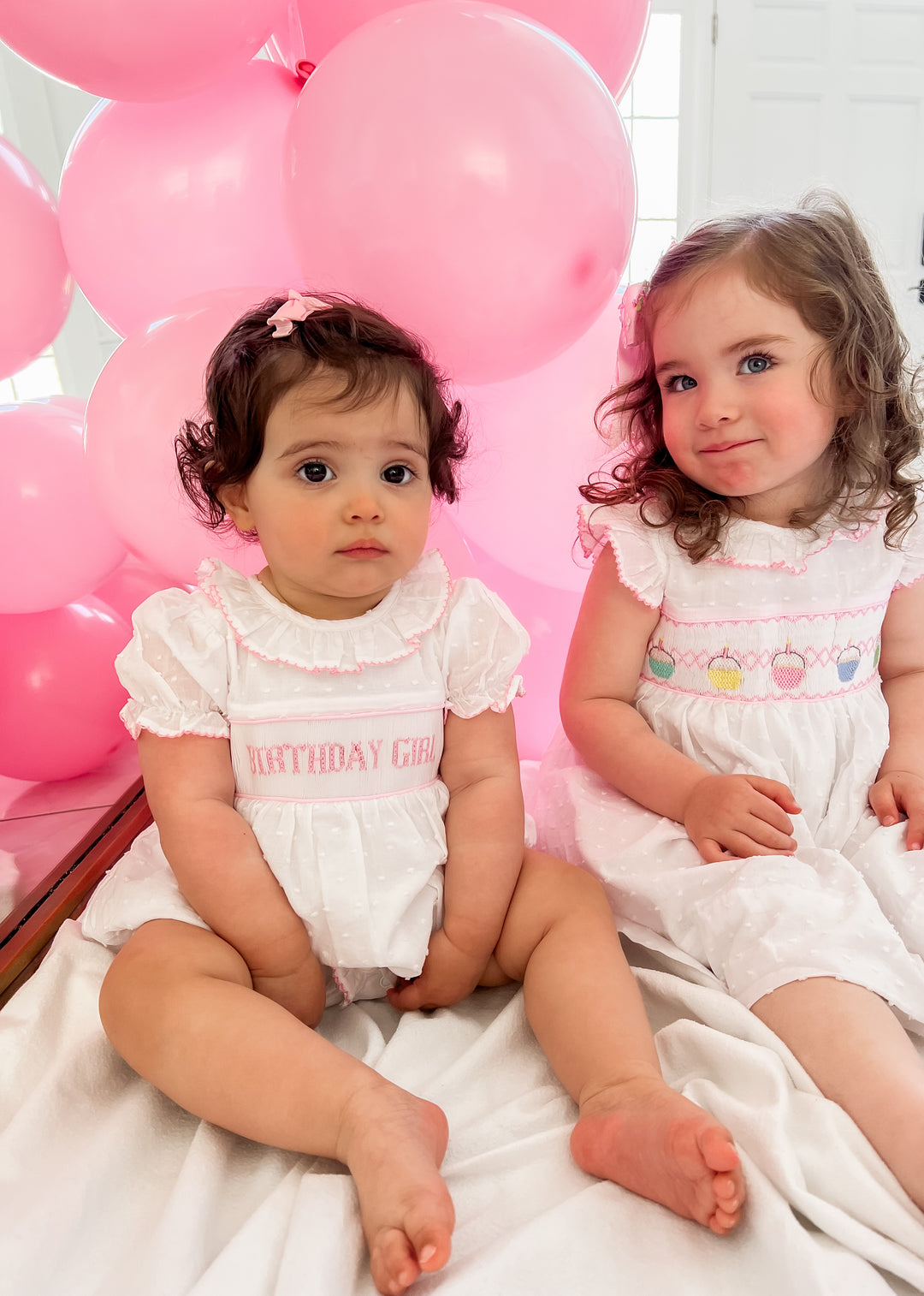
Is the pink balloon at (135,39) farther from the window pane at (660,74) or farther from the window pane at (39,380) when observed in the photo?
the window pane at (660,74)

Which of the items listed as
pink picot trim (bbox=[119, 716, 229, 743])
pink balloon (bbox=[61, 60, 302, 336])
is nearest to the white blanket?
pink picot trim (bbox=[119, 716, 229, 743])

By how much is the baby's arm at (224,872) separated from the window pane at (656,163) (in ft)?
10.6

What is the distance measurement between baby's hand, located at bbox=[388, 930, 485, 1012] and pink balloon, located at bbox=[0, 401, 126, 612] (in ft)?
2.16

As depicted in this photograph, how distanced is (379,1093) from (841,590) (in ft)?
2.18

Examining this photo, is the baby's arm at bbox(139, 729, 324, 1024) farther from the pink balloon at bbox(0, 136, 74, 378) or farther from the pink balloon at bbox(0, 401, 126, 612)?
the pink balloon at bbox(0, 136, 74, 378)

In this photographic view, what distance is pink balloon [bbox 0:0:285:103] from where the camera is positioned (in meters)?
0.91

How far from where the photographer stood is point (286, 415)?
829 millimetres

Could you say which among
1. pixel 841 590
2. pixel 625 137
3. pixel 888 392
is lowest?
pixel 841 590

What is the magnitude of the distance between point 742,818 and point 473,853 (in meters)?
0.24

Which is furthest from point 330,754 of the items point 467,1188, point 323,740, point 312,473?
point 467,1188

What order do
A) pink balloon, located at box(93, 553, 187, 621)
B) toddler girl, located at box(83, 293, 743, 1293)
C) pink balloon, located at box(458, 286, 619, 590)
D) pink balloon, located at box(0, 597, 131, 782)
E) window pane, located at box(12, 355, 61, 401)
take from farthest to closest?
window pane, located at box(12, 355, 61, 401)
pink balloon, located at box(93, 553, 187, 621)
pink balloon, located at box(0, 597, 131, 782)
pink balloon, located at box(458, 286, 619, 590)
toddler girl, located at box(83, 293, 743, 1293)

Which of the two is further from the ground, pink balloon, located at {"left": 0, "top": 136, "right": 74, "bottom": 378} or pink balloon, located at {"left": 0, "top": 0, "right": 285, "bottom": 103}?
pink balloon, located at {"left": 0, "top": 0, "right": 285, "bottom": 103}

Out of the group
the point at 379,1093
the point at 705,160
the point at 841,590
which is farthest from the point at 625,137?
the point at 705,160

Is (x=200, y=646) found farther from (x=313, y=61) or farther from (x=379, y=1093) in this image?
(x=313, y=61)
